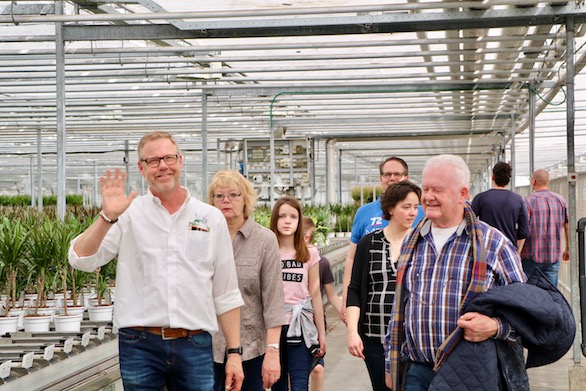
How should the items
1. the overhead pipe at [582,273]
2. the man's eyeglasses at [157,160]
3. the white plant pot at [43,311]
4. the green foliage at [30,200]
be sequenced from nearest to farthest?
1. the man's eyeglasses at [157,160]
2. the white plant pot at [43,311]
3. the overhead pipe at [582,273]
4. the green foliage at [30,200]

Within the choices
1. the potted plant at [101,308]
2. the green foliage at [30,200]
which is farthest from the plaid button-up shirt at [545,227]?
the green foliage at [30,200]

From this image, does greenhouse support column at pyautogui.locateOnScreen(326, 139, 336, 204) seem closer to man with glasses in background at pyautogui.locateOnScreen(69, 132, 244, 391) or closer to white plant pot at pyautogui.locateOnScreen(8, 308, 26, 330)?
white plant pot at pyautogui.locateOnScreen(8, 308, 26, 330)

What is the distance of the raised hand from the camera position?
3.37 meters

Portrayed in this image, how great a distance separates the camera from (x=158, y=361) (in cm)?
343

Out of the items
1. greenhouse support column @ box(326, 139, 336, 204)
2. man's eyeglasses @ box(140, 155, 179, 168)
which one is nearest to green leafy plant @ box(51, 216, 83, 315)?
man's eyeglasses @ box(140, 155, 179, 168)

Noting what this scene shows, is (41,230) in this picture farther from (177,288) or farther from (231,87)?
(231,87)

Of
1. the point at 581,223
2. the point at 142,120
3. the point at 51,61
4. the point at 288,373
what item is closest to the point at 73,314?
the point at 288,373

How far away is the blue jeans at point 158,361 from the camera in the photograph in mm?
3404

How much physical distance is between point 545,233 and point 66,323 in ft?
16.7

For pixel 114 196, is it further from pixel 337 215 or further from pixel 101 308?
pixel 337 215

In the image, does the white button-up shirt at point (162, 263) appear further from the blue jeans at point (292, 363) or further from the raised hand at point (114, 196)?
the blue jeans at point (292, 363)

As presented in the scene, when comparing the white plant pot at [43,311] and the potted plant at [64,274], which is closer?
the potted plant at [64,274]

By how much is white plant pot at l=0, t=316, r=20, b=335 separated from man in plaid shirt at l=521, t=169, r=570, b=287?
5.08 metres

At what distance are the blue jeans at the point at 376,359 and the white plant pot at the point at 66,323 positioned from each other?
2.62 m
